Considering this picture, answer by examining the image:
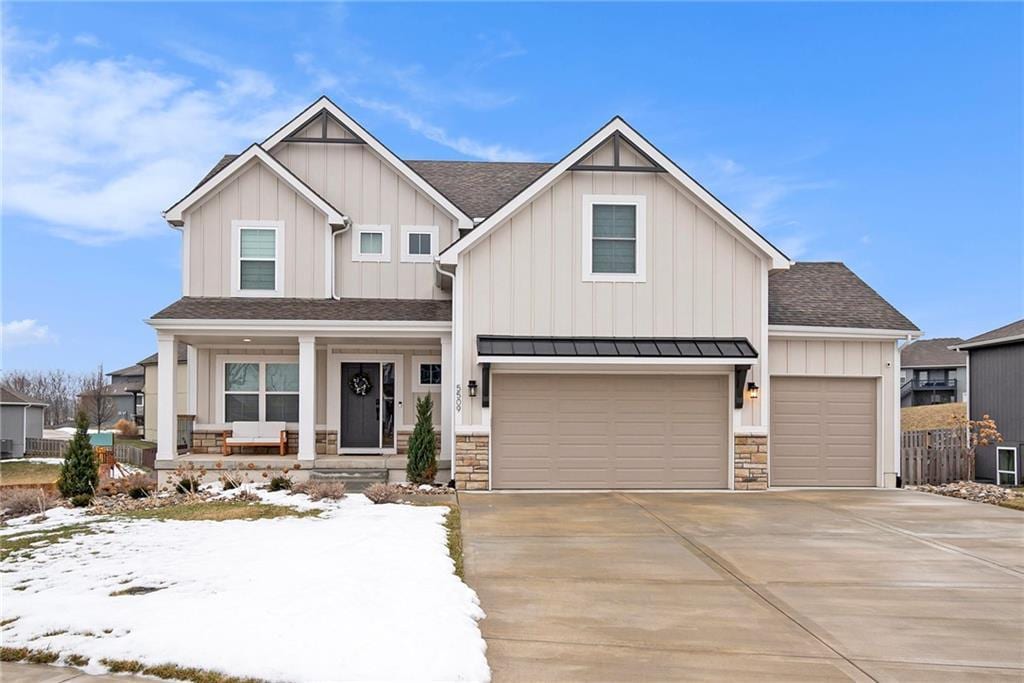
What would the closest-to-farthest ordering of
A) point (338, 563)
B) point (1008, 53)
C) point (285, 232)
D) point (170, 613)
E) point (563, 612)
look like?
point (170, 613)
point (563, 612)
point (338, 563)
point (285, 232)
point (1008, 53)

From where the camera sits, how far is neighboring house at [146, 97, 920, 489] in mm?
13117

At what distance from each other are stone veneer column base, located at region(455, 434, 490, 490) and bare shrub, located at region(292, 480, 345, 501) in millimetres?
2178

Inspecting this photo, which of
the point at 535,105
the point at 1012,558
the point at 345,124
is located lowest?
the point at 1012,558

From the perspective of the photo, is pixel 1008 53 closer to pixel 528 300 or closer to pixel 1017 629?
pixel 528 300

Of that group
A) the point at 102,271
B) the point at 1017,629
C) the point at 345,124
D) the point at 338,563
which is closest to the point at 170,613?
the point at 338,563

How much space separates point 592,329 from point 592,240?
1.65 meters

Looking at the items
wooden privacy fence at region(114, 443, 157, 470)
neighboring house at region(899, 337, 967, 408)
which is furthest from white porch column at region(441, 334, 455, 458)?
neighboring house at region(899, 337, 967, 408)

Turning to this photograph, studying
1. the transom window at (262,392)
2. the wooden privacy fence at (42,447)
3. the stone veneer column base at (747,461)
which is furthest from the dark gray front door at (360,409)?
the wooden privacy fence at (42,447)

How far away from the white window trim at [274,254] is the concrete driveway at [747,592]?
7070mm

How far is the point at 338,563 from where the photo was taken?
22.8 feet

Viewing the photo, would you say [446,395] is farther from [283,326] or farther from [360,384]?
[283,326]

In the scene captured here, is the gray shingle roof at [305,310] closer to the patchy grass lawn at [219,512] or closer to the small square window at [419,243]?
the small square window at [419,243]

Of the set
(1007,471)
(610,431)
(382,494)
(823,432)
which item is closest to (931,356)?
(1007,471)

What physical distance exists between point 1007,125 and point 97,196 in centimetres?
2632
